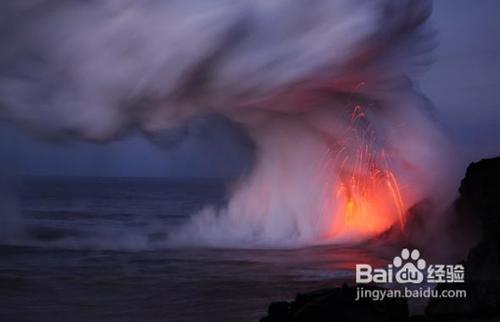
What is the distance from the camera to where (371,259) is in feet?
121

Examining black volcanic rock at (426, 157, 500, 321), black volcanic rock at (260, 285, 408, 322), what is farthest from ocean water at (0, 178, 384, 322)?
black volcanic rock at (426, 157, 500, 321)

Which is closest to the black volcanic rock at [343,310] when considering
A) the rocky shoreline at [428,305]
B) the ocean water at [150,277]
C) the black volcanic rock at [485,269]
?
the rocky shoreline at [428,305]

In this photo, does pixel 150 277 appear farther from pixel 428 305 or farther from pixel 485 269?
pixel 485 269

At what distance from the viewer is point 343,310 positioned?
1408cm

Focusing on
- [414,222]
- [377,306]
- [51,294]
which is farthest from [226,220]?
[377,306]

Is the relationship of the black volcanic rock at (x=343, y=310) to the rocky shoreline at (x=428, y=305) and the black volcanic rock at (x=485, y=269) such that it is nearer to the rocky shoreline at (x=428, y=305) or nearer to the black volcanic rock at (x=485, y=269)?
the rocky shoreline at (x=428, y=305)

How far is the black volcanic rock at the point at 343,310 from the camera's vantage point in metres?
14.0

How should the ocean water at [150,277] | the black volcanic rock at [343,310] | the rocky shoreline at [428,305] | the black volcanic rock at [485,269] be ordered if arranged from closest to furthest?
the black volcanic rock at [343,310]
the rocky shoreline at [428,305]
the black volcanic rock at [485,269]
the ocean water at [150,277]

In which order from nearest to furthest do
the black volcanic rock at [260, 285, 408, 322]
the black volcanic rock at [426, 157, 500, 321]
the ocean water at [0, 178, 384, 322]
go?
the black volcanic rock at [260, 285, 408, 322] < the black volcanic rock at [426, 157, 500, 321] < the ocean water at [0, 178, 384, 322]

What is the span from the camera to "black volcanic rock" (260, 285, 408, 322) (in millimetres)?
13977

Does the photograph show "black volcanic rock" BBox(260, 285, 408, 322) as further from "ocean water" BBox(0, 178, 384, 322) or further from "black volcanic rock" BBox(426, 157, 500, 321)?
"ocean water" BBox(0, 178, 384, 322)

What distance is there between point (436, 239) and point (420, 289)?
39.6 ft

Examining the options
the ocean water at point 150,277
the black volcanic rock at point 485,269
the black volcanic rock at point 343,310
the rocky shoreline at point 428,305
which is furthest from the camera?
the ocean water at point 150,277

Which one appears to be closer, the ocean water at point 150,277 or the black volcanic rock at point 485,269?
the black volcanic rock at point 485,269
